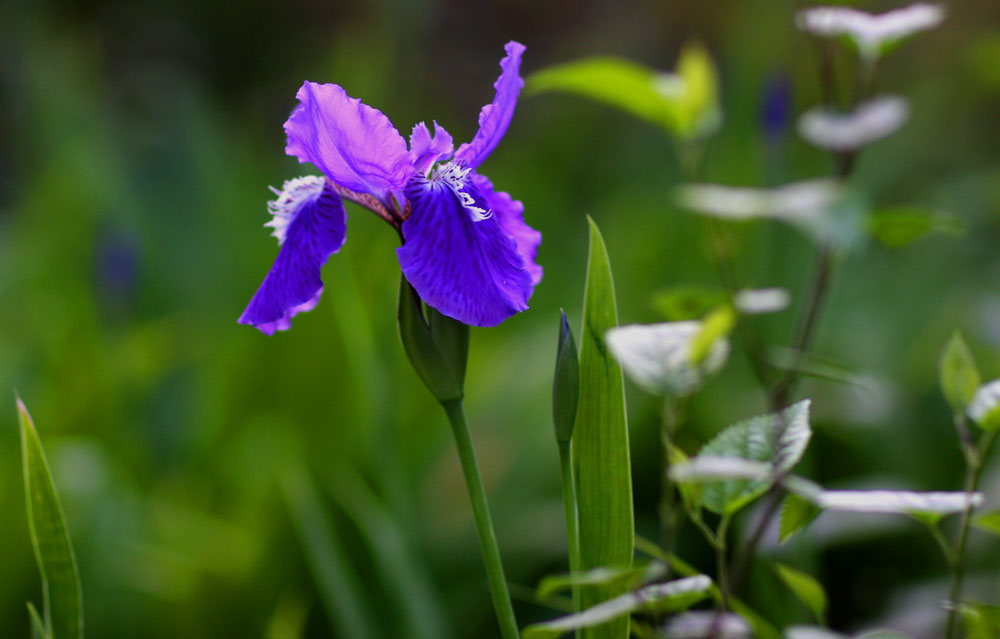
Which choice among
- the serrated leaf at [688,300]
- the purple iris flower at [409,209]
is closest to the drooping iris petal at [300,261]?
the purple iris flower at [409,209]

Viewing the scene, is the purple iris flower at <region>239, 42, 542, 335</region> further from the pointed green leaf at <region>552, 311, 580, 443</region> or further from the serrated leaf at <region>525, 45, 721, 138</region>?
the serrated leaf at <region>525, 45, 721, 138</region>

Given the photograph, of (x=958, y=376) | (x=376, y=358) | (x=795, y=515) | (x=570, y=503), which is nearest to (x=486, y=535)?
(x=570, y=503)

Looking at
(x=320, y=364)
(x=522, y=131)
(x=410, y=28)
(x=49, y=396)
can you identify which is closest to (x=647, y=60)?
(x=522, y=131)

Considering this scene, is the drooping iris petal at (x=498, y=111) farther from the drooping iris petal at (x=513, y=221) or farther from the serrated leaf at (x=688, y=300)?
the serrated leaf at (x=688, y=300)

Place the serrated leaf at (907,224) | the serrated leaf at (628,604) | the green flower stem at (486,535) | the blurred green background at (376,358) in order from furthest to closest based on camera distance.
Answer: the blurred green background at (376,358) < the serrated leaf at (907,224) < the green flower stem at (486,535) < the serrated leaf at (628,604)

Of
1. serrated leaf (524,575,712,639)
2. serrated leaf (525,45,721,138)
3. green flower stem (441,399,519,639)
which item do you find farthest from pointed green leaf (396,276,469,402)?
serrated leaf (525,45,721,138)

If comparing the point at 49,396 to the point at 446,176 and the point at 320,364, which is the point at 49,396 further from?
the point at 446,176
